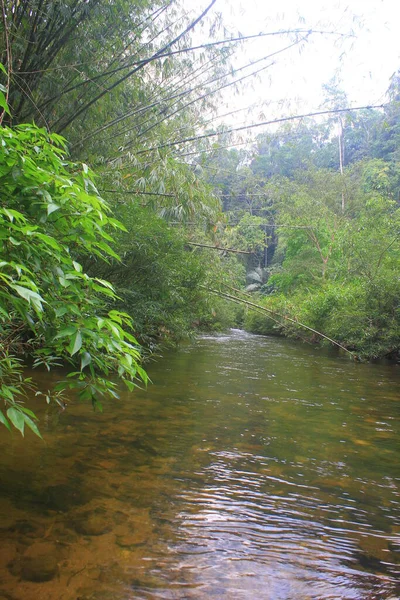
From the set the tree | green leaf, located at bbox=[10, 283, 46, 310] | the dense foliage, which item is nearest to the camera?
green leaf, located at bbox=[10, 283, 46, 310]

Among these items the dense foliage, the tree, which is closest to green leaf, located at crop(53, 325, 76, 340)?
the tree

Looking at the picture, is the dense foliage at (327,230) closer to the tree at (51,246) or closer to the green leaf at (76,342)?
the tree at (51,246)

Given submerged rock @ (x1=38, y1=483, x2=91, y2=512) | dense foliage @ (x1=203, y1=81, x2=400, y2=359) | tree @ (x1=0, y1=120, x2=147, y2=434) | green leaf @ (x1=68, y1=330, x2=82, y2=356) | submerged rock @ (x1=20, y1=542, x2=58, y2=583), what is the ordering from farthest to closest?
1. dense foliage @ (x1=203, y1=81, x2=400, y2=359)
2. submerged rock @ (x1=38, y1=483, x2=91, y2=512)
3. submerged rock @ (x1=20, y1=542, x2=58, y2=583)
4. tree @ (x1=0, y1=120, x2=147, y2=434)
5. green leaf @ (x1=68, y1=330, x2=82, y2=356)

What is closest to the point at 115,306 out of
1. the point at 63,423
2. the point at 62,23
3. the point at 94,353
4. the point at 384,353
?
the point at 63,423

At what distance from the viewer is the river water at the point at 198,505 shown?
6.73ft

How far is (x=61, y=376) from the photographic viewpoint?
249 inches

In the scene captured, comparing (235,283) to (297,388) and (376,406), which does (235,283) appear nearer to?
(297,388)

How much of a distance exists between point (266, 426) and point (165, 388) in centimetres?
201

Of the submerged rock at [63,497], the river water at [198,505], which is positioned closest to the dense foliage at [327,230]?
the river water at [198,505]

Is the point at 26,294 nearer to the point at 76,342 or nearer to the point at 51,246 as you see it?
the point at 76,342

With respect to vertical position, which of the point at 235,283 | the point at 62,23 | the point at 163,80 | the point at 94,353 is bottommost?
the point at 94,353

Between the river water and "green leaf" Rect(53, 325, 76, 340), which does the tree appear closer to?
"green leaf" Rect(53, 325, 76, 340)

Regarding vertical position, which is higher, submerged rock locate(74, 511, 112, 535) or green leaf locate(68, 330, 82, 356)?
green leaf locate(68, 330, 82, 356)

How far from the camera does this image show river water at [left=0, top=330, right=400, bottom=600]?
6.73ft
